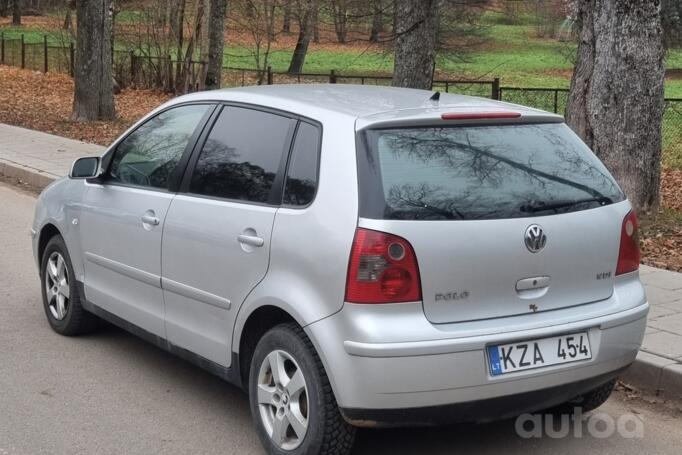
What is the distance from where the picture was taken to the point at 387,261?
395cm

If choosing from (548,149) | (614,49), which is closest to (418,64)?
(614,49)

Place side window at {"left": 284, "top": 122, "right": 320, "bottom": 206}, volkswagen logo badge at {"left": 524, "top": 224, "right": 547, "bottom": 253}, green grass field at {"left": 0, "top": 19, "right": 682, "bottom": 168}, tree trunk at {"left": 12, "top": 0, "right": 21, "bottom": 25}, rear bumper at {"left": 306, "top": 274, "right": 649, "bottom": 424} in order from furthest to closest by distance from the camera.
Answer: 1. tree trunk at {"left": 12, "top": 0, "right": 21, "bottom": 25}
2. green grass field at {"left": 0, "top": 19, "right": 682, "bottom": 168}
3. side window at {"left": 284, "top": 122, "right": 320, "bottom": 206}
4. volkswagen logo badge at {"left": 524, "top": 224, "right": 547, "bottom": 253}
5. rear bumper at {"left": 306, "top": 274, "right": 649, "bottom": 424}

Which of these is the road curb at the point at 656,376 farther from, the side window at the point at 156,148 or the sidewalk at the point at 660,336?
the side window at the point at 156,148

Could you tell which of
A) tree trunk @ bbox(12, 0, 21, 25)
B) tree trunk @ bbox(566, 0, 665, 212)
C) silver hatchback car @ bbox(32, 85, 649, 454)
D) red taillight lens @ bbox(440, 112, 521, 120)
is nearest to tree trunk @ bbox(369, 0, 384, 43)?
tree trunk @ bbox(566, 0, 665, 212)

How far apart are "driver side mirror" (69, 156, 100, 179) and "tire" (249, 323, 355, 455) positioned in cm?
200

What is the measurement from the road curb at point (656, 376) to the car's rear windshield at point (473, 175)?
1267mm

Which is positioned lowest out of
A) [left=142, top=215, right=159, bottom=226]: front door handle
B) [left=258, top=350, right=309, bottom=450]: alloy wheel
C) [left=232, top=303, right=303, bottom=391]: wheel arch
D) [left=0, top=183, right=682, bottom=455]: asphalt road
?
[left=0, top=183, right=682, bottom=455]: asphalt road

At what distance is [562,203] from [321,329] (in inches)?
48.9

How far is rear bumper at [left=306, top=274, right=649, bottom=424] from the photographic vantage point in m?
3.90

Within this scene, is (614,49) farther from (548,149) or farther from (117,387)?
(117,387)

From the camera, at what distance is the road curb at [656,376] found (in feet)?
17.8

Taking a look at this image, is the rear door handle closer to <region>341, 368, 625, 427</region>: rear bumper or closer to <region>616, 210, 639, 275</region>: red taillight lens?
<region>341, 368, 625, 427</region>: rear bumper

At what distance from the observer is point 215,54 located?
23938mm

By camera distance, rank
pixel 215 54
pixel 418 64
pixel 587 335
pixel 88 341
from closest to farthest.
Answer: pixel 587 335
pixel 88 341
pixel 418 64
pixel 215 54
